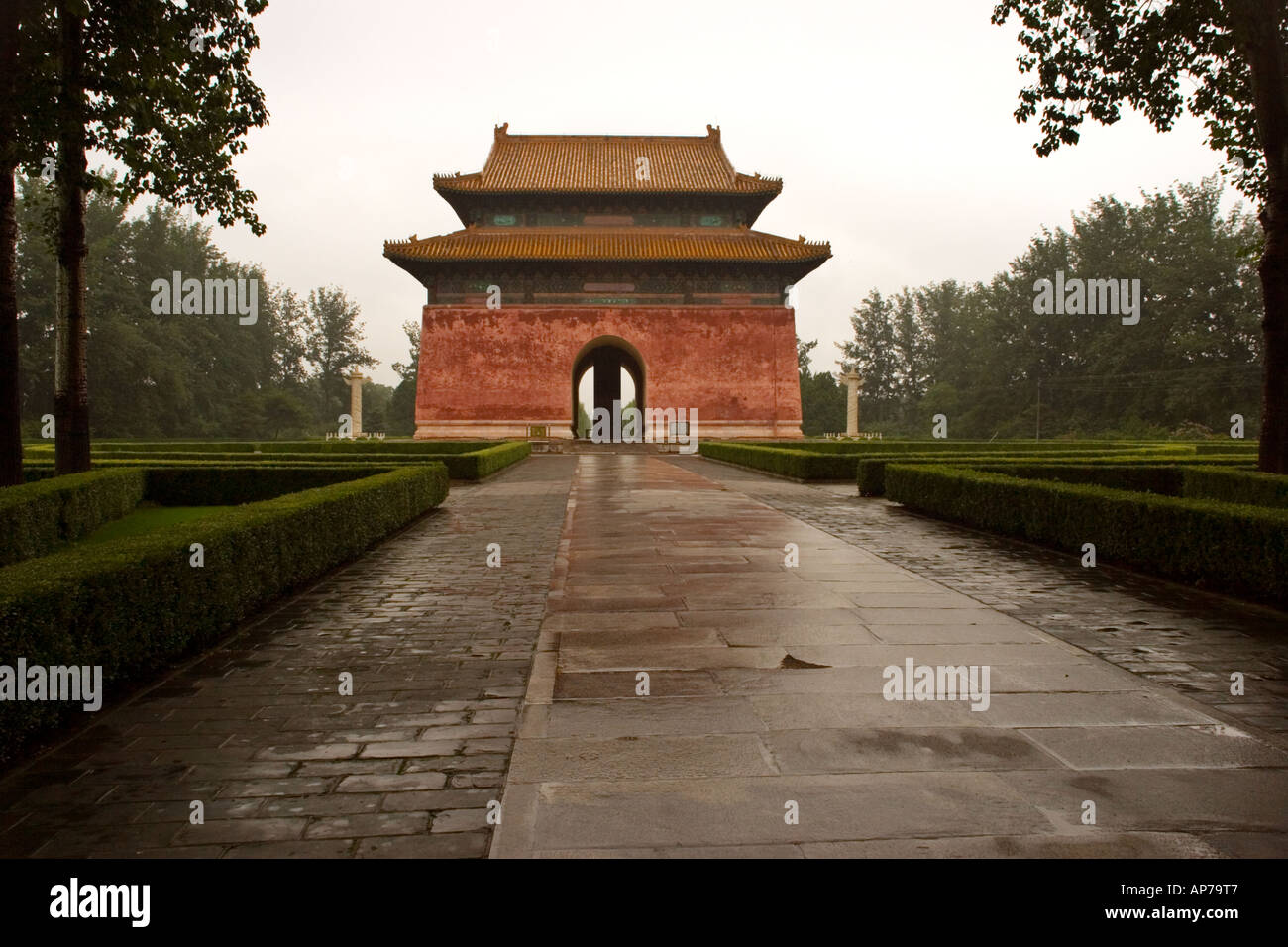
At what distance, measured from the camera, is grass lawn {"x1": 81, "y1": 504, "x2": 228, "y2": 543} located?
11.2 m

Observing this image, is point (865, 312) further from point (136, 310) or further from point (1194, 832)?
point (1194, 832)

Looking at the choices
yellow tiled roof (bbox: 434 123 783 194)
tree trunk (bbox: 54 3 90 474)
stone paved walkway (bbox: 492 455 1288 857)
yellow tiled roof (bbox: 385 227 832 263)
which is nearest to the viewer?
stone paved walkway (bbox: 492 455 1288 857)

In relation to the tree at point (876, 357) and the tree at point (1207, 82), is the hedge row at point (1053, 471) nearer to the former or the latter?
the tree at point (1207, 82)

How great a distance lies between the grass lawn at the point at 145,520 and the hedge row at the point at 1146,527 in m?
9.78

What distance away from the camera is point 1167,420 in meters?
46.5

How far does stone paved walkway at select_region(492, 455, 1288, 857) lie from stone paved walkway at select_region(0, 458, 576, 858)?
24 cm

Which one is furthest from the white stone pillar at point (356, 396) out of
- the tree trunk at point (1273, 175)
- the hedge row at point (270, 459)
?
the tree trunk at point (1273, 175)

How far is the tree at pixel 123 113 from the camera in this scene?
9.38 m

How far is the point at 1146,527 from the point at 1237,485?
4.82 metres

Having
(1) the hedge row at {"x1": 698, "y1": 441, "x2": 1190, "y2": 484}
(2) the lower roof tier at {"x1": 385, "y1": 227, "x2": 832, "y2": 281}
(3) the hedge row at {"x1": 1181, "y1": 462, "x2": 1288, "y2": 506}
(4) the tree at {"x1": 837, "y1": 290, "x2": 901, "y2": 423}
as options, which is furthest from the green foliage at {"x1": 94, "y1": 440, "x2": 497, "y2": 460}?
(4) the tree at {"x1": 837, "y1": 290, "x2": 901, "y2": 423}

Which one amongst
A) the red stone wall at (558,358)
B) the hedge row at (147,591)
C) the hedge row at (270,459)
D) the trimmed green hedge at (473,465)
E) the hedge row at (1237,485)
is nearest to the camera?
the hedge row at (147,591)

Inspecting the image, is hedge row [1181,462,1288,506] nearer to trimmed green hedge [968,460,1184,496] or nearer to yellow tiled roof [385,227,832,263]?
trimmed green hedge [968,460,1184,496]
